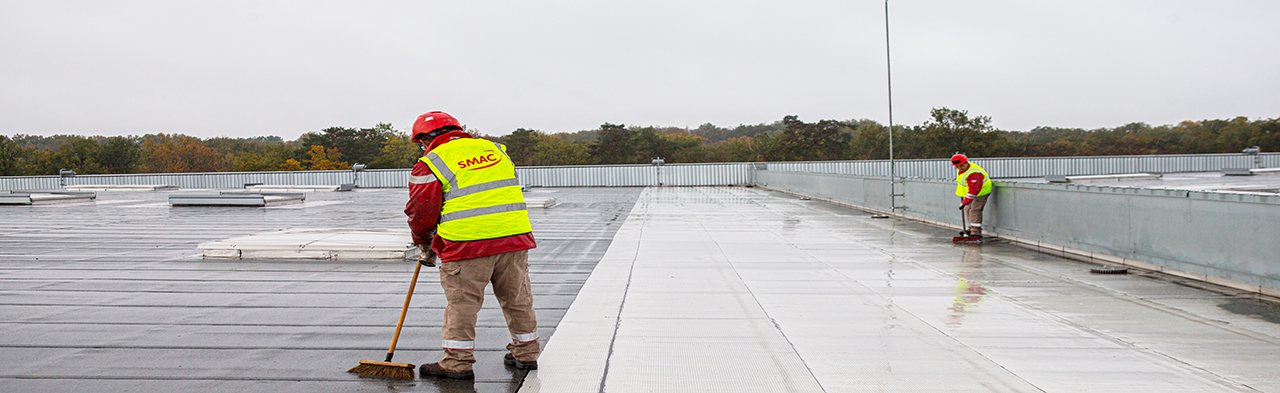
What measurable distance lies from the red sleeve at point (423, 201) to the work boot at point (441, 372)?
2.71ft

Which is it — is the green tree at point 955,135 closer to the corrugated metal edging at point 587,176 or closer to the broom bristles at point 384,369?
the corrugated metal edging at point 587,176

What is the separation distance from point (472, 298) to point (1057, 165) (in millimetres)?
42046

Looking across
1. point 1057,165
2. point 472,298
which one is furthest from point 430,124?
point 1057,165

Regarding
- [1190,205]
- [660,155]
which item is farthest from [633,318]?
[660,155]

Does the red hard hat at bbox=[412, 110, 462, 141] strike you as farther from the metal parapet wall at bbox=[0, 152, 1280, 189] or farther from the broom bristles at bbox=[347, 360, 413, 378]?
the metal parapet wall at bbox=[0, 152, 1280, 189]

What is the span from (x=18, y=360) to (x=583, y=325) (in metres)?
3.77

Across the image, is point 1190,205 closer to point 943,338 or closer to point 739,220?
point 943,338

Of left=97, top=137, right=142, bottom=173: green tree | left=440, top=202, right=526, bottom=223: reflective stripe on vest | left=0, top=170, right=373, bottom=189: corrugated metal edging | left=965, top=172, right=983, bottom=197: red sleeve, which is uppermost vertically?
left=97, top=137, right=142, bottom=173: green tree

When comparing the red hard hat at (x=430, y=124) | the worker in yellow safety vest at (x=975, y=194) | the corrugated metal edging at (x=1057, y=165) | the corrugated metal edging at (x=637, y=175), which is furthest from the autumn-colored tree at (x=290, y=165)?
the red hard hat at (x=430, y=124)

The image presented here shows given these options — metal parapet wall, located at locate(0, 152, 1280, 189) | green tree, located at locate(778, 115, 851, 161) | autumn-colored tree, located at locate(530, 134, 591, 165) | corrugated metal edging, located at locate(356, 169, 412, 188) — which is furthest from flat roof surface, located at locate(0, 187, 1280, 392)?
autumn-colored tree, located at locate(530, 134, 591, 165)

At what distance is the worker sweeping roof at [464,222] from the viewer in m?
4.32

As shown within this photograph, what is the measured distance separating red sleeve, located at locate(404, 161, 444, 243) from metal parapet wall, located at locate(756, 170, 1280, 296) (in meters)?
7.11

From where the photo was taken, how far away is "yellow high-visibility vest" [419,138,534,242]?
14.2 feet

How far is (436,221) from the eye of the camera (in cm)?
441
